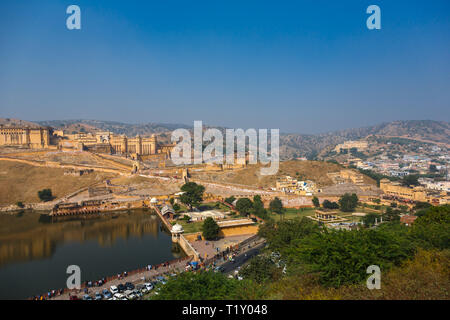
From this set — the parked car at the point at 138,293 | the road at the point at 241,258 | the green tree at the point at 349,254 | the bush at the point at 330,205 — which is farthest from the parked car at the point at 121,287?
the bush at the point at 330,205

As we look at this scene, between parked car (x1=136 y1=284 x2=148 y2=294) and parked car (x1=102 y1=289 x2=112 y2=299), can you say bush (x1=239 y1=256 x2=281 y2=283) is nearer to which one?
parked car (x1=136 y1=284 x2=148 y2=294)

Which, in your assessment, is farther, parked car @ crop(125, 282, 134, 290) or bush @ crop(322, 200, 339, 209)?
bush @ crop(322, 200, 339, 209)

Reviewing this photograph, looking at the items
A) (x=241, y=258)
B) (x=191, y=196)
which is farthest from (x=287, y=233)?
(x=191, y=196)

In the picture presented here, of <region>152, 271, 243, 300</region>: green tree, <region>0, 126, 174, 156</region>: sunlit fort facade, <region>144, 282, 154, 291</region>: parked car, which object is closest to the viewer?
<region>152, 271, 243, 300</region>: green tree

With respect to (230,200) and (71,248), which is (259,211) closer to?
(230,200)

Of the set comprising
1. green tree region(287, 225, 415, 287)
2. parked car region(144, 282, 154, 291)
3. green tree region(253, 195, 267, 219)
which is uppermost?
green tree region(287, 225, 415, 287)

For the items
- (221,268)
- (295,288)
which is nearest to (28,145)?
(221,268)

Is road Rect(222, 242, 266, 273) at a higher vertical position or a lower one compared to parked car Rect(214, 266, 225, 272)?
lower

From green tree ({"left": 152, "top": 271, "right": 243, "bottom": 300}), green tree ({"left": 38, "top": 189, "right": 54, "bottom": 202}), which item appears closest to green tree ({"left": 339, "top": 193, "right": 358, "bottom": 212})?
green tree ({"left": 152, "top": 271, "right": 243, "bottom": 300})

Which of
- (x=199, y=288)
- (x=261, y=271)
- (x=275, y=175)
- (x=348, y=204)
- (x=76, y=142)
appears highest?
(x=76, y=142)
